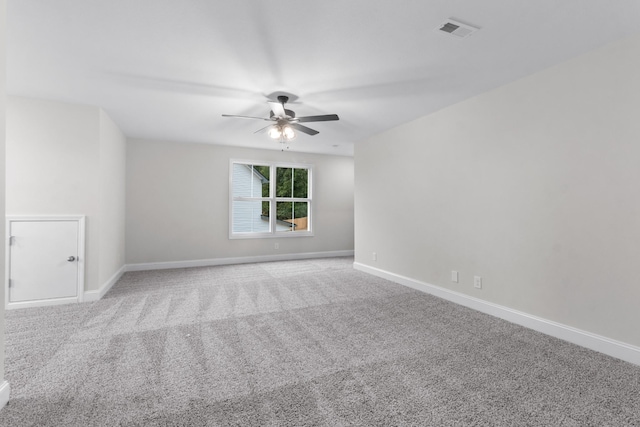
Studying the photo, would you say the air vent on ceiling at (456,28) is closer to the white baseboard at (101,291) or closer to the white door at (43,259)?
the white door at (43,259)

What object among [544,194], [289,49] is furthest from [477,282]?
[289,49]

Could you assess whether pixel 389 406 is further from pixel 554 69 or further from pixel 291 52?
pixel 554 69

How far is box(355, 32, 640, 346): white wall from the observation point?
7.44 ft

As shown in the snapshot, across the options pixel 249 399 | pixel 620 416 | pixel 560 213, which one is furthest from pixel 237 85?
pixel 620 416

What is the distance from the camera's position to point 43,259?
11.4 feet

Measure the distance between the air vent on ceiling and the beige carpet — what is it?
2409 millimetres

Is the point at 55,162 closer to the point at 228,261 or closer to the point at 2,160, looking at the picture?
the point at 2,160

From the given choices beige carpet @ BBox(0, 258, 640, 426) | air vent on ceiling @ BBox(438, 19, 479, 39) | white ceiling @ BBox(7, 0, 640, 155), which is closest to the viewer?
beige carpet @ BBox(0, 258, 640, 426)

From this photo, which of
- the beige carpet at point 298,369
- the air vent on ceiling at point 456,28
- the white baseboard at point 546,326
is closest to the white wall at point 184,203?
the beige carpet at point 298,369

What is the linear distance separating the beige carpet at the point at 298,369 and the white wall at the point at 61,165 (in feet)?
3.21

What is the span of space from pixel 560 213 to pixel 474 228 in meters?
0.89

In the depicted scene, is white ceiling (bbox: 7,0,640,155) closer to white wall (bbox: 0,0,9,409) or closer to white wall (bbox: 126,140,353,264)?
white wall (bbox: 0,0,9,409)

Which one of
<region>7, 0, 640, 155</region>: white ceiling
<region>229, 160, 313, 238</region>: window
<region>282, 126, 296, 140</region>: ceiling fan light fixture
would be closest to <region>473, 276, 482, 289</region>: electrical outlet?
<region>7, 0, 640, 155</region>: white ceiling

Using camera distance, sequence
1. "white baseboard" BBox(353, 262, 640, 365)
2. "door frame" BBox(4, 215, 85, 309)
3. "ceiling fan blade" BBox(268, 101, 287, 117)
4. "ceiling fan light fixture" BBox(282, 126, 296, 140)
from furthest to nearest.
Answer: "ceiling fan light fixture" BBox(282, 126, 296, 140) < "door frame" BBox(4, 215, 85, 309) < "ceiling fan blade" BBox(268, 101, 287, 117) < "white baseboard" BBox(353, 262, 640, 365)
